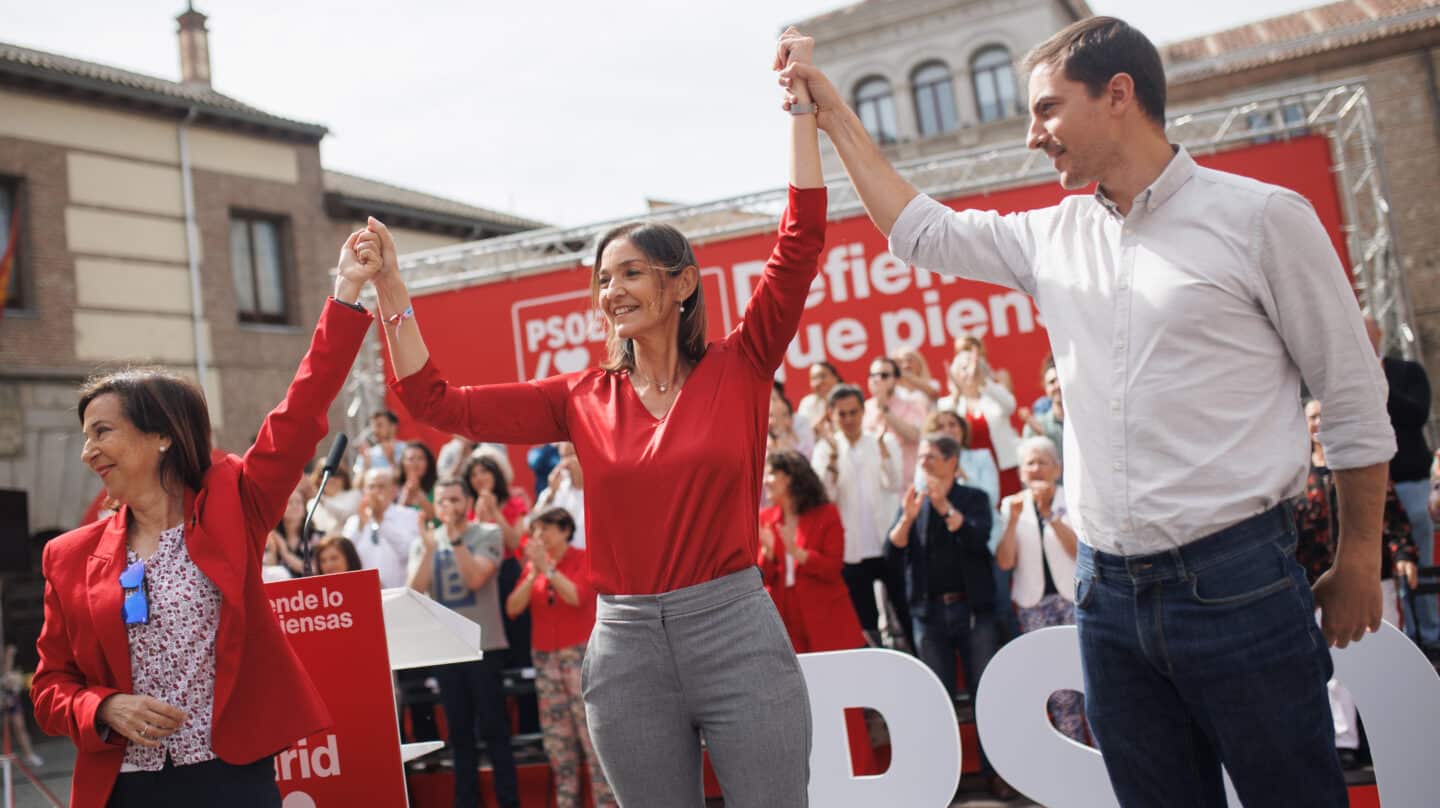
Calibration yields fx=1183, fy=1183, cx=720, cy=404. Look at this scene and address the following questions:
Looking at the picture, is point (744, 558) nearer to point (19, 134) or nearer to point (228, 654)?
point (228, 654)

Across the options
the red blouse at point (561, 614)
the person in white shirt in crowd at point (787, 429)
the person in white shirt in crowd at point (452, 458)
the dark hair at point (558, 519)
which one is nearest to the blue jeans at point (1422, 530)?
the person in white shirt in crowd at point (787, 429)

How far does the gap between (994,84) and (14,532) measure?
86.1 ft

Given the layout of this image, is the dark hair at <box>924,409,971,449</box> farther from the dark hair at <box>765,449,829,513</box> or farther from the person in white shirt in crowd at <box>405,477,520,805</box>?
the person in white shirt in crowd at <box>405,477,520,805</box>

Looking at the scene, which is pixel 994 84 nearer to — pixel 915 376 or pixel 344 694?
pixel 915 376

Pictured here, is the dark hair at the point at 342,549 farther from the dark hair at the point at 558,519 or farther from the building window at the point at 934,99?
the building window at the point at 934,99

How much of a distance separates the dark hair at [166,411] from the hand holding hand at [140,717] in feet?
1.75

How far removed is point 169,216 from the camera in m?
16.5

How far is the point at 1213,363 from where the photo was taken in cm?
212

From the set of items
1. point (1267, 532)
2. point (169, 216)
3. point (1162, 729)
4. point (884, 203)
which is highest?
point (169, 216)

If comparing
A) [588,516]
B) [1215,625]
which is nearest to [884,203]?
[588,516]

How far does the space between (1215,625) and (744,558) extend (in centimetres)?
88

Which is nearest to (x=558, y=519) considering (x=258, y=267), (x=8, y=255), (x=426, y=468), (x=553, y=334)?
(x=426, y=468)

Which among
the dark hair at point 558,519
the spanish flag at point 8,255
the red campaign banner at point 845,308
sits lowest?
the dark hair at point 558,519

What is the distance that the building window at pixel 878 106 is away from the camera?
30.3m
